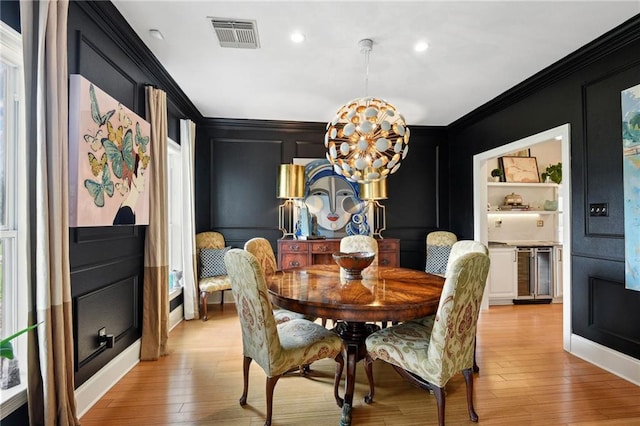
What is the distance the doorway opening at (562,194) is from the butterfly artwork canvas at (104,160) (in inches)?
147

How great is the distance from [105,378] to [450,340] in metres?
2.33

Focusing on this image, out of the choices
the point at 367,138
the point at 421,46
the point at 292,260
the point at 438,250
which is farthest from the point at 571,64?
the point at 292,260

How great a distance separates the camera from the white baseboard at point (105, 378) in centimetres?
204

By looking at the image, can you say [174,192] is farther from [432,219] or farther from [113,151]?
[432,219]

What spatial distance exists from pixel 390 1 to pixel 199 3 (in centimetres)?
124

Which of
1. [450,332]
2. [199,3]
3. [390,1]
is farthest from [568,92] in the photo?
[199,3]

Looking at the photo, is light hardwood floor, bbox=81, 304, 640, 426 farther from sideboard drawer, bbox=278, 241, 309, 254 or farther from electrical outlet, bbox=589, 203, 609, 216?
sideboard drawer, bbox=278, 241, 309, 254

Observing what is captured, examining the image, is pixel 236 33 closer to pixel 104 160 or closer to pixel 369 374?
pixel 104 160

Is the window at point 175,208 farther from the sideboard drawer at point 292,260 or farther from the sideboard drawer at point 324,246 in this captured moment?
the sideboard drawer at point 324,246

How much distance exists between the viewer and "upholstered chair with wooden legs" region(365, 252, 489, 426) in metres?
1.68

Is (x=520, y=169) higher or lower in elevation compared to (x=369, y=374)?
higher

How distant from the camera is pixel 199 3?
84.0 inches

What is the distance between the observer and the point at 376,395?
2.24 metres

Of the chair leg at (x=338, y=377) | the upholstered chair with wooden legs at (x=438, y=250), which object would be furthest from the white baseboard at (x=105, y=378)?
the upholstered chair with wooden legs at (x=438, y=250)
